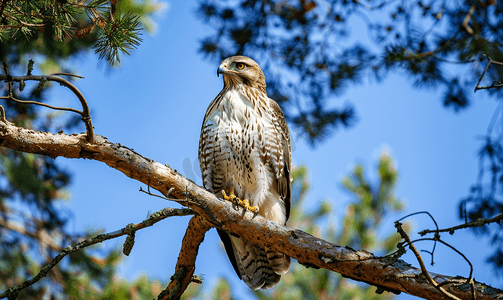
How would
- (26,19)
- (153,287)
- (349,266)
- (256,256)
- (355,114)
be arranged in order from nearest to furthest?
(26,19) < (349,266) < (256,256) < (355,114) < (153,287)

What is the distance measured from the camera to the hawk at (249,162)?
3826 millimetres

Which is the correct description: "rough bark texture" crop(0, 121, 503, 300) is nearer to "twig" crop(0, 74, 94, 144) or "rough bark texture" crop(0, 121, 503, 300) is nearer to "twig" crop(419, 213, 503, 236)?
"twig" crop(0, 74, 94, 144)

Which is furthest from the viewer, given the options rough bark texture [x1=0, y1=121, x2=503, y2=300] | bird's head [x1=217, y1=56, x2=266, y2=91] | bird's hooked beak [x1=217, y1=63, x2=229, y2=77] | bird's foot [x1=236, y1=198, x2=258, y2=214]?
bird's head [x1=217, y1=56, x2=266, y2=91]

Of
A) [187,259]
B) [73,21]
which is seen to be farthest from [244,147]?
[73,21]

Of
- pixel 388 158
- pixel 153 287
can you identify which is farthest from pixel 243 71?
pixel 388 158

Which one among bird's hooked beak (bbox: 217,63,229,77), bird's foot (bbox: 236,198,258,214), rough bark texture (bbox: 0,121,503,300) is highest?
bird's hooked beak (bbox: 217,63,229,77)

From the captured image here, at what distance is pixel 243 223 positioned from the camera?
317 cm

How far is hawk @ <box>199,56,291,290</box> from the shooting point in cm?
383

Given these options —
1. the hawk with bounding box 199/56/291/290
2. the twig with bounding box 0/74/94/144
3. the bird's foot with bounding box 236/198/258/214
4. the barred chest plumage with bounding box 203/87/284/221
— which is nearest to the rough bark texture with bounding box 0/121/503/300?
the twig with bounding box 0/74/94/144

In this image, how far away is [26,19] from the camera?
2553 millimetres

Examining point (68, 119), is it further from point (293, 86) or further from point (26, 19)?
point (26, 19)

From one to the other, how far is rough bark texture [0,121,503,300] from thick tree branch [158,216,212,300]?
223 millimetres

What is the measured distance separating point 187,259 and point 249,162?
38.8 inches

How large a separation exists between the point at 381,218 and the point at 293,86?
4978mm
